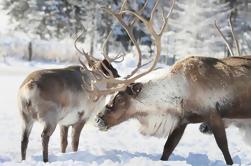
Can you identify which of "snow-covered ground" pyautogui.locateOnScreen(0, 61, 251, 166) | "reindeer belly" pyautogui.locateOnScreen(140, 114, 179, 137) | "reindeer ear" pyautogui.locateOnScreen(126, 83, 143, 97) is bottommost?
"snow-covered ground" pyautogui.locateOnScreen(0, 61, 251, 166)

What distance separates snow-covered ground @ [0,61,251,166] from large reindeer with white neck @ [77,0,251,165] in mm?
377

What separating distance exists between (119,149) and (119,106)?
4.25ft

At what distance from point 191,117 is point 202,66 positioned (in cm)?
63

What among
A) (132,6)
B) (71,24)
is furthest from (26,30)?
(132,6)

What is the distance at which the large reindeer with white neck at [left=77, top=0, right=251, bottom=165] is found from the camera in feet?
22.7

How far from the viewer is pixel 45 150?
23.6ft

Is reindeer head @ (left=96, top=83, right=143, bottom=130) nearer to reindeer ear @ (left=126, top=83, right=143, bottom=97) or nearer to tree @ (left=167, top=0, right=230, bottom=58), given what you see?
reindeer ear @ (left=126, top=83, right=143, bottom=97)

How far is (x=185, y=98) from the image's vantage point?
6996mm

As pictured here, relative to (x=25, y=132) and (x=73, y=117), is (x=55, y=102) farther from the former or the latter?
(x=73, y=117)

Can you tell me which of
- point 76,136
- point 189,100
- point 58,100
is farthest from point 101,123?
point 76,136

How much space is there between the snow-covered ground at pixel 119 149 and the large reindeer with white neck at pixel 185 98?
0.38 metres

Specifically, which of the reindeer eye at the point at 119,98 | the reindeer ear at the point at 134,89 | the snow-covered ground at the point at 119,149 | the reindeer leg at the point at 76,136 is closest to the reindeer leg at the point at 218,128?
the snow-covered ground at the point at 119,149

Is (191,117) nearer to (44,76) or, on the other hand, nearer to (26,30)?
(44,76)

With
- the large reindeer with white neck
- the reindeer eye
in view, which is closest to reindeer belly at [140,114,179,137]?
the large reindeer with white neck
